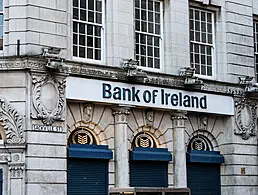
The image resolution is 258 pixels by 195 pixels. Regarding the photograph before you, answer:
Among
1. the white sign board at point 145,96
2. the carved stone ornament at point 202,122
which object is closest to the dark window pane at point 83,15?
the white sign board at point 145,96

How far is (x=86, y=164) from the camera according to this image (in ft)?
77.4

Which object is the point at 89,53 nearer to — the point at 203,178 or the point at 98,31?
the point at 98,31

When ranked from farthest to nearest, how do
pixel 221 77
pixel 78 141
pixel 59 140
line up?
→ pixel 221 77 < pixel 78 141 < pixel 59 140

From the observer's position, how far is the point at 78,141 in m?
23.9

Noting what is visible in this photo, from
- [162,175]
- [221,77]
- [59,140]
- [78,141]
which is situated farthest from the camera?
[221,77]

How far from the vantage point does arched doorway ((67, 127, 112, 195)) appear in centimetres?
2311

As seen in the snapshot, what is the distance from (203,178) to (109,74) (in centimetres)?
636

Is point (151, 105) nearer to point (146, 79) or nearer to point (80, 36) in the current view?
point (146, 79)

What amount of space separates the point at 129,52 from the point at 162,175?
494cm

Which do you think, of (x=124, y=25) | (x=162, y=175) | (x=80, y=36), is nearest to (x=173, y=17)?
(x=124, y=25)

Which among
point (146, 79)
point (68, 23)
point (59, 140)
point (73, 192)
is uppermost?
point (68, 23)

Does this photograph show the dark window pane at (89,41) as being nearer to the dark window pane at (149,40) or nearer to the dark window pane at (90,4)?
the dark window pane at (90,4)

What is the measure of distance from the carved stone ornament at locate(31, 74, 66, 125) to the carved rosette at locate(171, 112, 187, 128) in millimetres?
5358

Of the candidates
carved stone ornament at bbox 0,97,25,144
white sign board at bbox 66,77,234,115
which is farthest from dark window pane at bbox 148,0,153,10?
carved stone ornament at bbox 0,97,25,144
